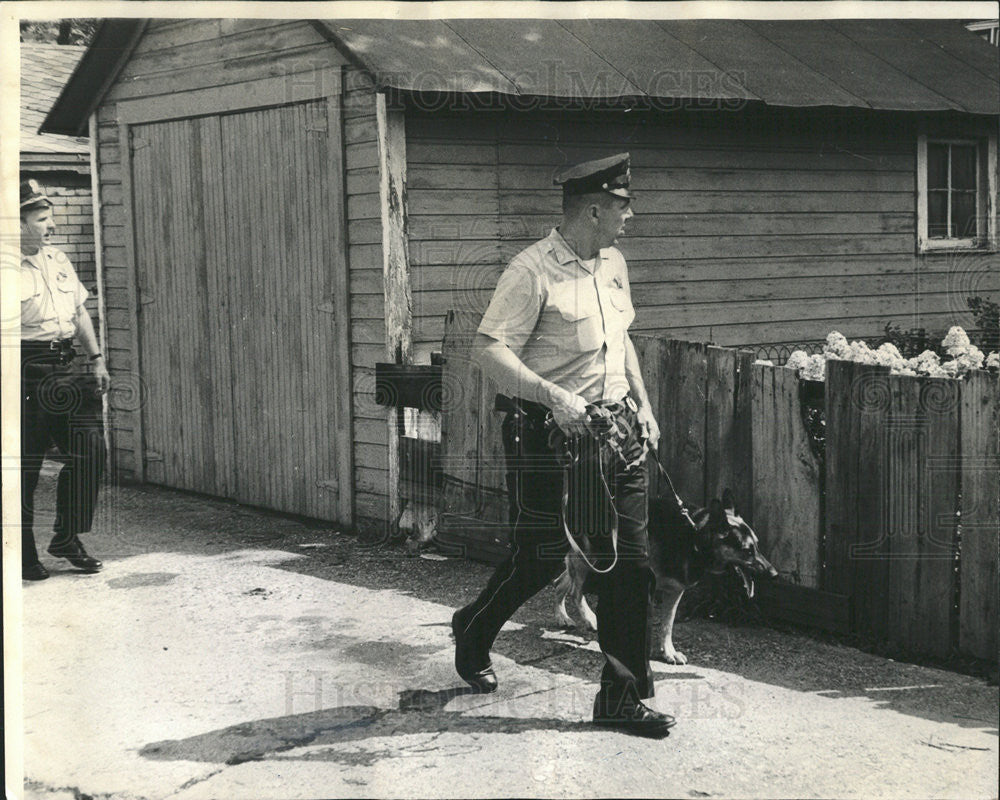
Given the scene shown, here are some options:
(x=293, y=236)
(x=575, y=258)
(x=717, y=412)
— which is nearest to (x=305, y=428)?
(x=293, y=236)

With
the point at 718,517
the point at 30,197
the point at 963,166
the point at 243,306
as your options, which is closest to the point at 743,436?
the point at 718,517

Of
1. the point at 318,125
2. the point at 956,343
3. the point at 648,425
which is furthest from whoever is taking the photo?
the point at 318,125

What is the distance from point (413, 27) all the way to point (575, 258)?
3.71m

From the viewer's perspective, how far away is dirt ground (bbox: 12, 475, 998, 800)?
14.6ft

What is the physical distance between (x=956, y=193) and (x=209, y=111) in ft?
23.0

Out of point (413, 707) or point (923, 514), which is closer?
point (413, 707)

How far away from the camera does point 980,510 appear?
5.36 m

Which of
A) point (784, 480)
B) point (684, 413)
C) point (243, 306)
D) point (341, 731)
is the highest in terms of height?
point (243, 306)

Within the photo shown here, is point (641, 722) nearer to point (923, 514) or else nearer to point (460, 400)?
point (923, 514)

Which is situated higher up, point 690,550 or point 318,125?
point 318,125

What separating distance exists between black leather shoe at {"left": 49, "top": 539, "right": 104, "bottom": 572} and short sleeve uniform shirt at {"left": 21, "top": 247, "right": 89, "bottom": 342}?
1.30 metres

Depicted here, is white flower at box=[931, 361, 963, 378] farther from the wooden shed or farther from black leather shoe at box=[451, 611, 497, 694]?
black leather shoe at box=[451, 611, 497, 694]

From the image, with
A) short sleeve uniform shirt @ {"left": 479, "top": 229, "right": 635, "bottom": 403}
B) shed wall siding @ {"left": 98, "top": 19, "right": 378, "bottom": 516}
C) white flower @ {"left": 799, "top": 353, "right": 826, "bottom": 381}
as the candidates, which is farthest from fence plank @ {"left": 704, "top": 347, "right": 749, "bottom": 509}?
Result: shed wall siding @ {"left": 98, "top": 19, "right": 378, "bottom": 516}

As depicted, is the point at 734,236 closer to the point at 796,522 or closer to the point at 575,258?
the point at 796,522
